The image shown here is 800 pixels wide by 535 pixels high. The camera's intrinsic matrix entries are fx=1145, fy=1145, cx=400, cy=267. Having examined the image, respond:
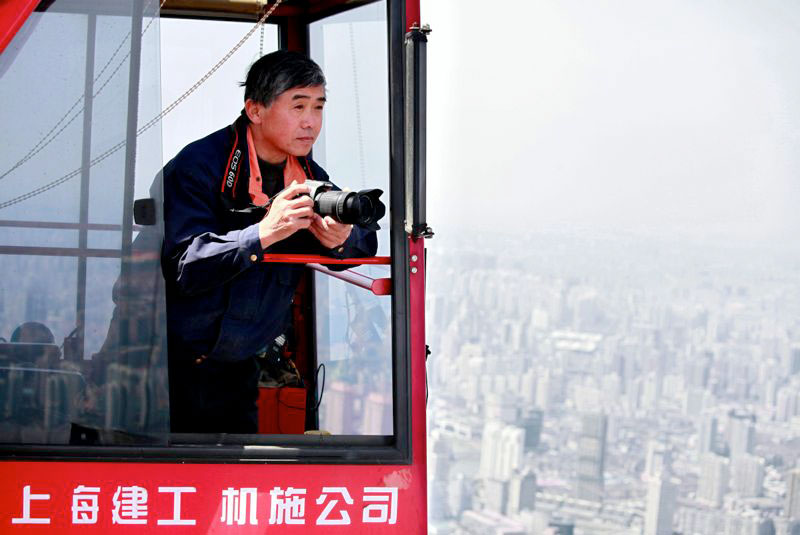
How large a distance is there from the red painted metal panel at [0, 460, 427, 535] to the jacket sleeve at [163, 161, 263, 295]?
516 mm

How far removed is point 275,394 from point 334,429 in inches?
15.3

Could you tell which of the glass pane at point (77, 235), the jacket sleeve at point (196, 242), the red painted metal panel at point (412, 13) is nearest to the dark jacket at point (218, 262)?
the jacket sleeve at point (196, 242)

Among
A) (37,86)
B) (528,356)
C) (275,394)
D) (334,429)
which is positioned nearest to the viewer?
(37,86)

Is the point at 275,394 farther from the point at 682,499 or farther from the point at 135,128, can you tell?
the point at 682,499

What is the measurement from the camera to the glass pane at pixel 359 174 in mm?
3289

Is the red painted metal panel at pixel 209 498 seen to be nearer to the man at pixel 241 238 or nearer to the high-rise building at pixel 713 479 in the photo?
the man at pixel 241 238

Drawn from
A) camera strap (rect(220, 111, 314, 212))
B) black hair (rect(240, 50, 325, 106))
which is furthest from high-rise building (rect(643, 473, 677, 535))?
black hair (rect(240, 50, 325, 106))

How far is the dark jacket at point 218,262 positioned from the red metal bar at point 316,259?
29 mm

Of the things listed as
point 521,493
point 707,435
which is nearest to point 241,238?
point 521,493

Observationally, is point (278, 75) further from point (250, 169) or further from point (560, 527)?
point (560, 527)

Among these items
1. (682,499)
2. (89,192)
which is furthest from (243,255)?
(682,499)

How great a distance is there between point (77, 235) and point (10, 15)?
1.90 ft

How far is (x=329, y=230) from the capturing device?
313 cm

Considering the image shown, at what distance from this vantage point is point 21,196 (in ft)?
9.78
